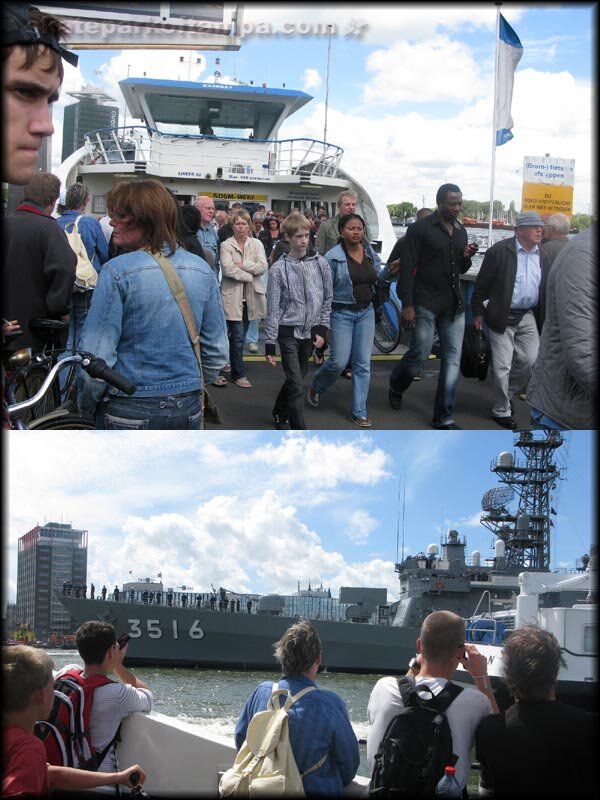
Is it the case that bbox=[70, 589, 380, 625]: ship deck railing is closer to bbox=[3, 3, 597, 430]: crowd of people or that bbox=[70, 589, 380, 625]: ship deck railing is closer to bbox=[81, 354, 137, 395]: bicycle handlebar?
bbox=[3, 3, 597, 430]: crowd of people

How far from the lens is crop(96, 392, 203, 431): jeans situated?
4094mm

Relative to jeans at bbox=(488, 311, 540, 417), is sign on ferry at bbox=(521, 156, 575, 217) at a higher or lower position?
higher

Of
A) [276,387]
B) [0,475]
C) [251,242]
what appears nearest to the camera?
[0,475]

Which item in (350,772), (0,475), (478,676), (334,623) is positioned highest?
(0,475)

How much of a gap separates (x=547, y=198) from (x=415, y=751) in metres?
9.69

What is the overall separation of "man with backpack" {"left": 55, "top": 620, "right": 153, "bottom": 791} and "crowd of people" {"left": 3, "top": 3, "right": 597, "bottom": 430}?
2.98 ft

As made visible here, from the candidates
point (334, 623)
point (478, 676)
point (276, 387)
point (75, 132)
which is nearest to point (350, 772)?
point (478, 676)

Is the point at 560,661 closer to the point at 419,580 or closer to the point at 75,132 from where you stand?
the point at 75,132

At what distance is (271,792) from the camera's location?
117 inches

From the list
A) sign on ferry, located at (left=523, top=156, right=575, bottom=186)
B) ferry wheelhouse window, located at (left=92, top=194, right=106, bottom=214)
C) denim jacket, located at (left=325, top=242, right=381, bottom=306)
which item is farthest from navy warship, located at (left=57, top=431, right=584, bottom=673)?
denim jacket, located at (left=325, top=242, right=381, bottom=306)

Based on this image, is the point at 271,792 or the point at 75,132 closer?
the point at 271,792

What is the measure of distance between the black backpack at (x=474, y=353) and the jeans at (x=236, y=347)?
2258mm

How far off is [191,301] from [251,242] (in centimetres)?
642

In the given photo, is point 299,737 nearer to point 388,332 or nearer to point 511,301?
point 511,301
